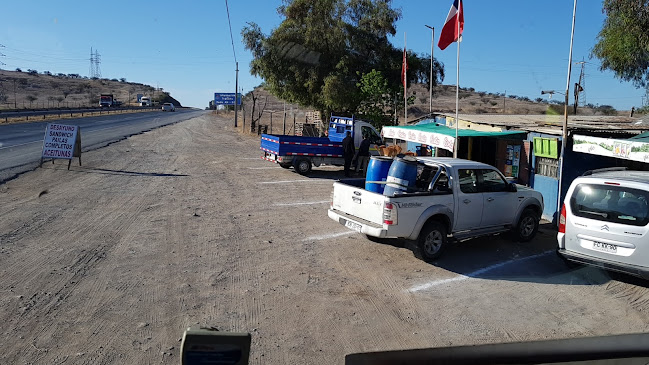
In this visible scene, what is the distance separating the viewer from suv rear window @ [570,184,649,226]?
742 cm

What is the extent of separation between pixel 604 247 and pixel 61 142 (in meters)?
17.6

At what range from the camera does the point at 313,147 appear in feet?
66.2

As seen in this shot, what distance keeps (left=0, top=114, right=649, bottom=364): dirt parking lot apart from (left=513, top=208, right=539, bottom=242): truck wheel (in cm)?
21

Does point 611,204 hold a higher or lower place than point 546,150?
lower

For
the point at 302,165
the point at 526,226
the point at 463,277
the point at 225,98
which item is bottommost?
the point at 463,277

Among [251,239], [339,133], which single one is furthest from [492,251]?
[339,133]

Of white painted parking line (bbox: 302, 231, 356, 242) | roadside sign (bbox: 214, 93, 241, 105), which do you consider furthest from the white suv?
roadside sign (bbox: 214, 93, 241, 105)

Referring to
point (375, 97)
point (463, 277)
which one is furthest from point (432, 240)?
point (375, 97)

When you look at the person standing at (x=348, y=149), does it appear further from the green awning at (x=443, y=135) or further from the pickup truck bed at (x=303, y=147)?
the green awning at (x=443, y=135)

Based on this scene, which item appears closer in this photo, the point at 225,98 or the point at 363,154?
the point at 363,154

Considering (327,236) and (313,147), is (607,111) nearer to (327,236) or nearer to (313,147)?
(313,147)

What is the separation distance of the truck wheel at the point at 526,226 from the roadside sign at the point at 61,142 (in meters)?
15.4

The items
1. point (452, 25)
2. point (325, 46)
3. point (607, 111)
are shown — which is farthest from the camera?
point (607, 111)

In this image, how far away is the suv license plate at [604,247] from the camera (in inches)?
299
